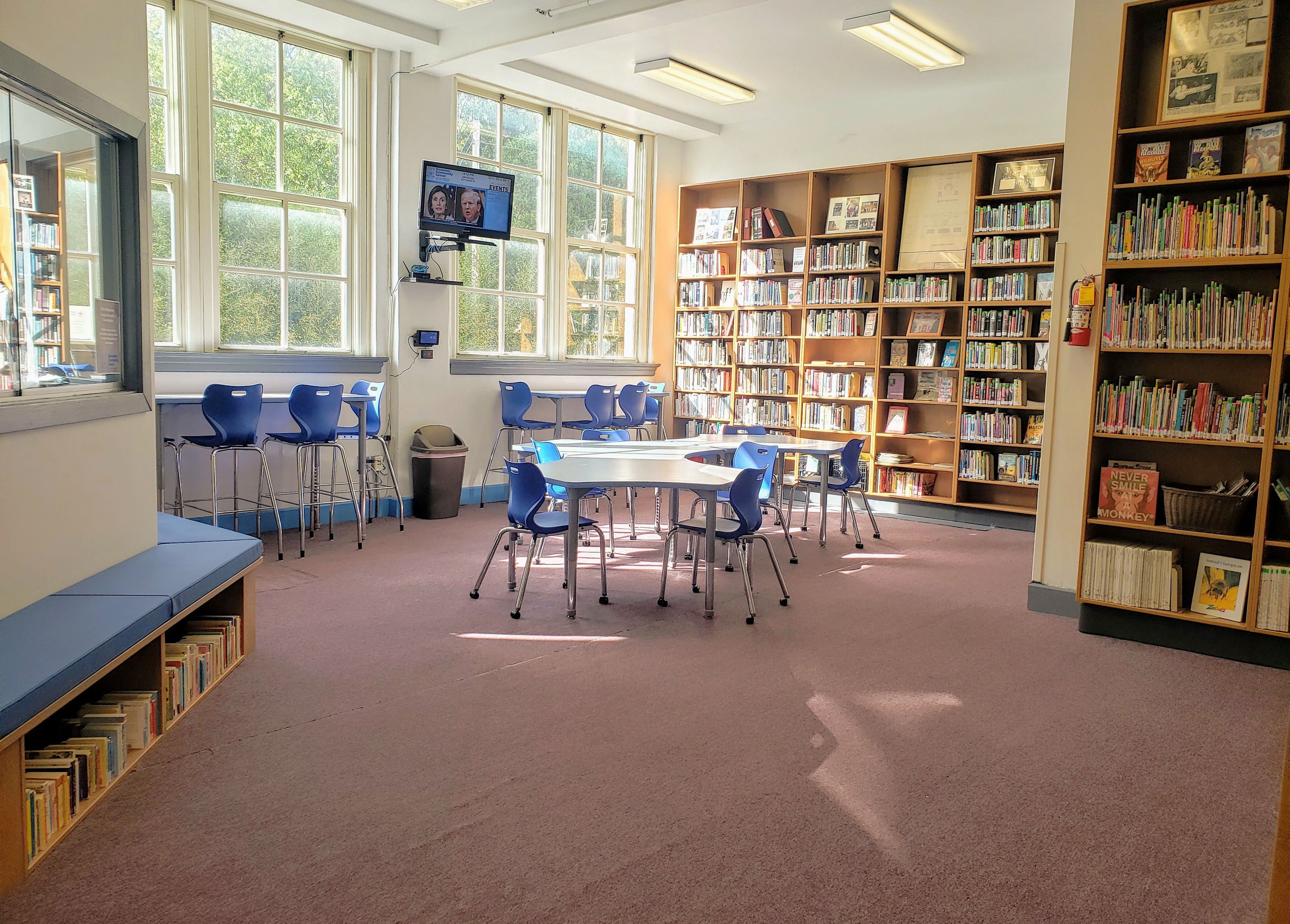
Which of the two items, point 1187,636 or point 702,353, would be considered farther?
point 702,353

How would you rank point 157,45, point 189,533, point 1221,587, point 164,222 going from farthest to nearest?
point 164,222 → point 157,45 → point 1221,587 → point 189,533

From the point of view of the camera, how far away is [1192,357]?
4574mm

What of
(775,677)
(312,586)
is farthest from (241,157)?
(775,677)

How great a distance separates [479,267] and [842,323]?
326cm

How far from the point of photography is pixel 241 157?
6527 millimetres

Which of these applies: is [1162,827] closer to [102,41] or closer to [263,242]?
[102,41]

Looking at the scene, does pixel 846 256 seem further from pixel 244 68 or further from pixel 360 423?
→ pixel 244 68

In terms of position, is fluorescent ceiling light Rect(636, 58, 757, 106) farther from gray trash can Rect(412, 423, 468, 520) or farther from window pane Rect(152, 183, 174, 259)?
window pane Rect(152, 183, 174, 259)

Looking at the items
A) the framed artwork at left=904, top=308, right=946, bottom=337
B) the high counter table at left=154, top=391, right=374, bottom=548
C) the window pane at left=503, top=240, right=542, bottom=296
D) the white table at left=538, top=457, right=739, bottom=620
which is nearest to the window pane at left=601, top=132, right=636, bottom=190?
the window pane at left=503, top=240, right=542, bottom=296

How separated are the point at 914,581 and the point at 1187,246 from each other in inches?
92.3

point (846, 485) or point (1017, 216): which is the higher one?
point (1017, 216)

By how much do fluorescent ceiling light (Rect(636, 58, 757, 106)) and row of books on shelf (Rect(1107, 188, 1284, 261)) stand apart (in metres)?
4.15

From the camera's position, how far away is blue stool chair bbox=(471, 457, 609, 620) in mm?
4641

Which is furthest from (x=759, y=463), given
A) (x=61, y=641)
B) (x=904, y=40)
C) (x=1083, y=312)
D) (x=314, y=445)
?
(x=61, y=641)
